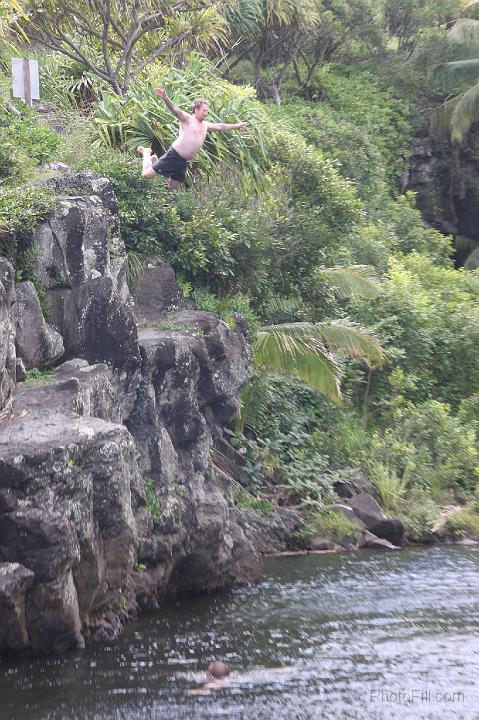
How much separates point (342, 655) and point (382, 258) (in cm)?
1516

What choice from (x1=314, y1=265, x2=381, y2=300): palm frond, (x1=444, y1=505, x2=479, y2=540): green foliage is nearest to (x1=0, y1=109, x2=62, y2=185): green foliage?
(x1=314, y1=265, x2=381, y2=300): palm frond

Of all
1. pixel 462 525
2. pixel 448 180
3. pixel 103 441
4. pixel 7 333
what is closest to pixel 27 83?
pixel 7 333

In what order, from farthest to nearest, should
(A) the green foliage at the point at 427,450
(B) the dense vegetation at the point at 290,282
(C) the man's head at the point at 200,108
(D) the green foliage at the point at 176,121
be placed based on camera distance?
(A) the green foliage at the point at 427,450
(D) the green foliage at the point at 176,121
(B) the dense vegetation at the point at 290,282
(C) the man's head at the point at 200,108

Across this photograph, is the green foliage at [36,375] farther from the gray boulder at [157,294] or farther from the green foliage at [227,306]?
the green foliage at [227,306]

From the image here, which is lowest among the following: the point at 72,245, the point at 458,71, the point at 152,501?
the point at 152,501

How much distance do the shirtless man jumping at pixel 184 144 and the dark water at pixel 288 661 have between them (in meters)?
5.94

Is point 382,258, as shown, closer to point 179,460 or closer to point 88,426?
point 179,460

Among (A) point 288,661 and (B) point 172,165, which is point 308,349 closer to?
(B) point 172,165

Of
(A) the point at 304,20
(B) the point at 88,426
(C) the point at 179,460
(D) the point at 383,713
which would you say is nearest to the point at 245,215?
(C) the point at 179,460

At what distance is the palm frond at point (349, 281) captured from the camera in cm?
1927

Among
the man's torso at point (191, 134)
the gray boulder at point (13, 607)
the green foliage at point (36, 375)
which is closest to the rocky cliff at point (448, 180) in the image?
the man's torso at point (191, 134)

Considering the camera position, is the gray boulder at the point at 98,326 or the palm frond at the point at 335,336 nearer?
the gray boulder at the point at 98,326
